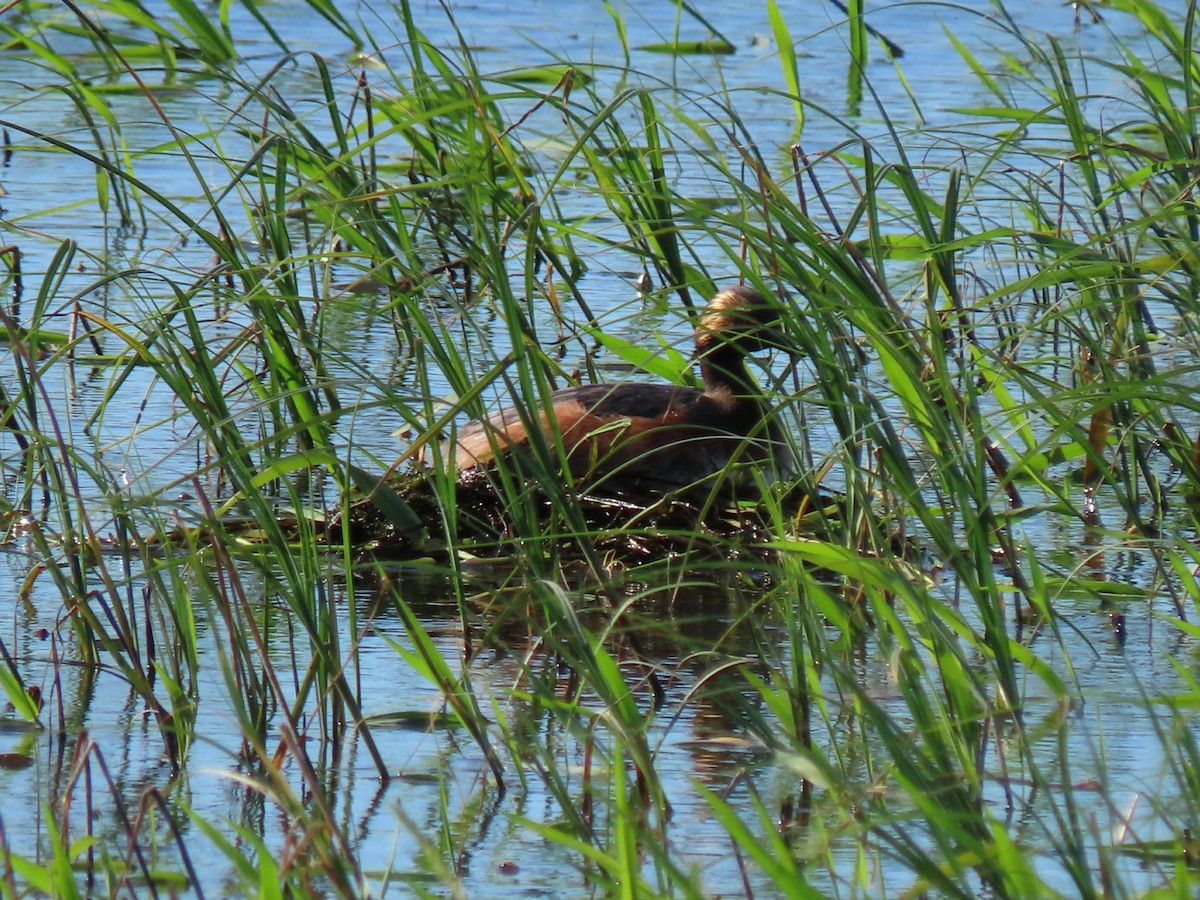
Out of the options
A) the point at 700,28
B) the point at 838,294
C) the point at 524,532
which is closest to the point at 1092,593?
the point at 838,294

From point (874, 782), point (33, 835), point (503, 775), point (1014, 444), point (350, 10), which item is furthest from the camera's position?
point (350, 10)

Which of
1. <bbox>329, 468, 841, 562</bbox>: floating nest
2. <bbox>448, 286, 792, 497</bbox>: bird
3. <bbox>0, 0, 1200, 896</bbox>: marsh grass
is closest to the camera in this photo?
<bbox>0, 0, 1200, 896</bbox>: marsh grass

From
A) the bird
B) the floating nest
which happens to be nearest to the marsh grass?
the floating nest

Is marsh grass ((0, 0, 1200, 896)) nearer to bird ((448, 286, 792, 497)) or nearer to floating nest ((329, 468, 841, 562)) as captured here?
floating nest ((329, 468, 841, 562))

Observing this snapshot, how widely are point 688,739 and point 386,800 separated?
A: 61cm

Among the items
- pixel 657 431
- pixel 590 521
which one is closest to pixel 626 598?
pixel 590 521

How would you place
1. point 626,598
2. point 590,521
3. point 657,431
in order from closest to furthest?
point 626,598 < point 590,521 < point 657,431

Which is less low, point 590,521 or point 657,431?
point 657,431

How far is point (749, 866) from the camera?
3035mm

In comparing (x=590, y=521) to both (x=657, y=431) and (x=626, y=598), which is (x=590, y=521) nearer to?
(x=657, y=431)

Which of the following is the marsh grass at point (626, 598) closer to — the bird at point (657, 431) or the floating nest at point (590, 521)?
the floating nest at point (590, 521)

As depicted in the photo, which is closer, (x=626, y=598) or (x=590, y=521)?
(x=626, y=598)

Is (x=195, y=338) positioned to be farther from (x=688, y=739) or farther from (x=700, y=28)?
(x=700, y=28)

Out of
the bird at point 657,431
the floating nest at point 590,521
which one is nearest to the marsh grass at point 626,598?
the floating nest at point 590,521
